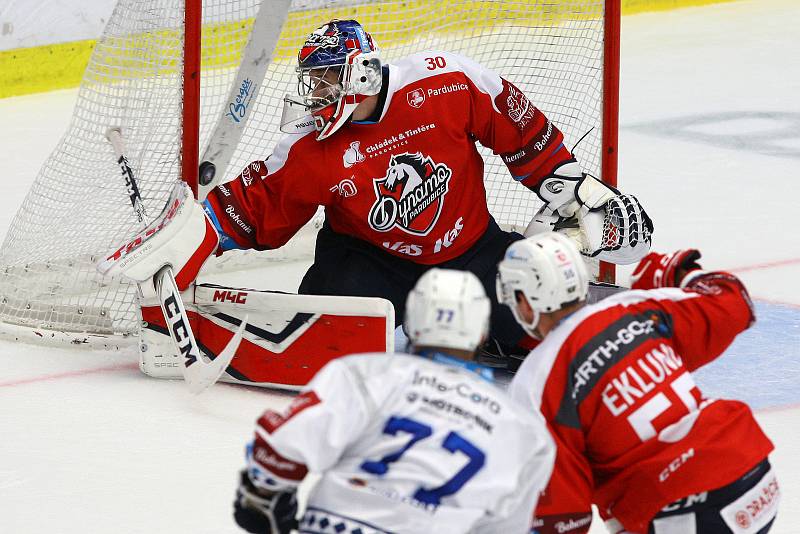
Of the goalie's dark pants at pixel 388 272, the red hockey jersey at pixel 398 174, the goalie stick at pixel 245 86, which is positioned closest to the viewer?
the red hockey jersey at pixel 398 174

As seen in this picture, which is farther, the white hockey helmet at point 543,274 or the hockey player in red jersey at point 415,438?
the white hockey helmet at point 543,274

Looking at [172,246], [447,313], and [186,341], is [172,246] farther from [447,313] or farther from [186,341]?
[447,313]

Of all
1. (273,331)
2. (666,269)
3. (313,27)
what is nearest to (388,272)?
(273,331)

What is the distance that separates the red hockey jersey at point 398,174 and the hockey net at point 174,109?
0.27 m

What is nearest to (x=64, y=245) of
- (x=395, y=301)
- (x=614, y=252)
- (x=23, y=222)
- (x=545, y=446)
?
(x=23, y=222)

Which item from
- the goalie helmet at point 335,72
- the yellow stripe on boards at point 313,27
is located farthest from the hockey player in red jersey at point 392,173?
the yellow stripe on boards at point 313,27

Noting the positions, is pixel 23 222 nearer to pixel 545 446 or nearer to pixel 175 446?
pixel 175 446

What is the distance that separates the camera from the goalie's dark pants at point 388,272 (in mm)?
3865

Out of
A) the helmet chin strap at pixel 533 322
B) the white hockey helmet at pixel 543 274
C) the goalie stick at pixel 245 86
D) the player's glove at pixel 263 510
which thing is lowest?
the player's glove at pixel 263 510

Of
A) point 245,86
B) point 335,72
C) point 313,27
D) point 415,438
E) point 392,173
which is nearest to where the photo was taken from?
point 415,438

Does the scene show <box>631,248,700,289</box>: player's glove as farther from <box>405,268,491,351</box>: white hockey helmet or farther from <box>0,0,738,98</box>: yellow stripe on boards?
<box>0,0,738,98</box>: yellow stripe on boards

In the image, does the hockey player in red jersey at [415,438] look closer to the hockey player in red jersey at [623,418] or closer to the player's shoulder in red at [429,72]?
the hockey player in red jersey at [623,418]

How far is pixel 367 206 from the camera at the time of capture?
3766mm

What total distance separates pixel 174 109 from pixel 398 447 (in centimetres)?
213
